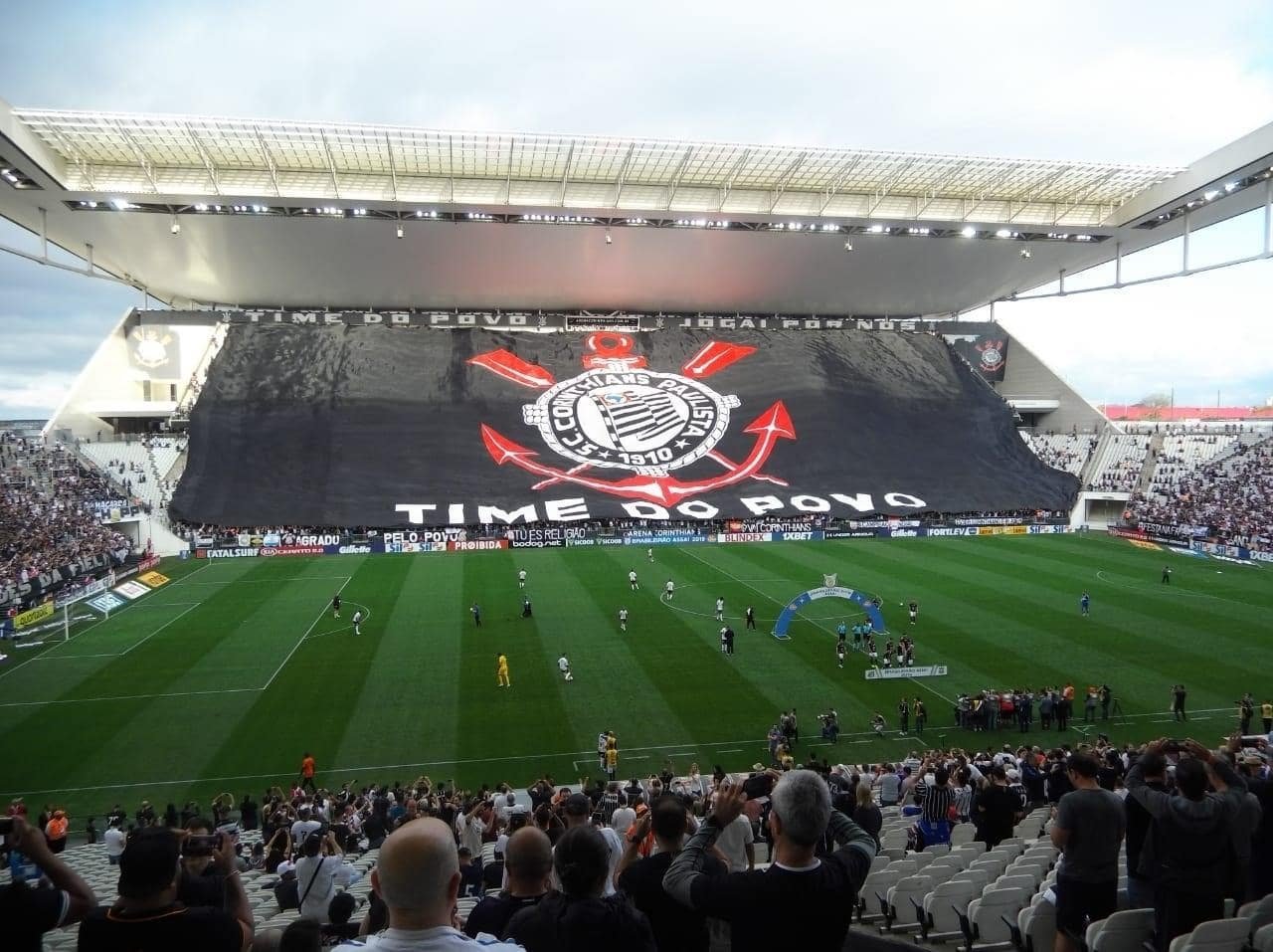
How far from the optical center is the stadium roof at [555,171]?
43000 mm

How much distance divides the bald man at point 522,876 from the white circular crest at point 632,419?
47238 millimetres

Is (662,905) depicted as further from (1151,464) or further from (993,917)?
(1151,464)

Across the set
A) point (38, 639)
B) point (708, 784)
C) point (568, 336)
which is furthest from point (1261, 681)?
point (568, 336)

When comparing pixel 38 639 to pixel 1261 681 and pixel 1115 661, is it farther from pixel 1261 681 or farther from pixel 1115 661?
pixel 1261 681

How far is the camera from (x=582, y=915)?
130 inches

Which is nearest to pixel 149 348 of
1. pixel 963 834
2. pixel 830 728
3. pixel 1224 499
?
pixel 830 728

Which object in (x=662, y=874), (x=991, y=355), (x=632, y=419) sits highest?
(x=991, y=355)

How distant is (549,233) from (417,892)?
54.3 m

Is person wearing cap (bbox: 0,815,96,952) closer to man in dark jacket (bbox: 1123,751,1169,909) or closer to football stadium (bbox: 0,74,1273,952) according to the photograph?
football stadium (bbox: 0,74,1273,952)

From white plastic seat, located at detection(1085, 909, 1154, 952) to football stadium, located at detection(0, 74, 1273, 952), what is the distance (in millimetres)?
33

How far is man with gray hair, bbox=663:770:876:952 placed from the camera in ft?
10.8

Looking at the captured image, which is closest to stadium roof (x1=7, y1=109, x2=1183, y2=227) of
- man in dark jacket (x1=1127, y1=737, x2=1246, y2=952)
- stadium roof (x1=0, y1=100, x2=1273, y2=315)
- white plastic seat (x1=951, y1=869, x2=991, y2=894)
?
stadium roof (x1=0, y1=100, x2=1273, y2=315)

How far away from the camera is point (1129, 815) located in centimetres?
528

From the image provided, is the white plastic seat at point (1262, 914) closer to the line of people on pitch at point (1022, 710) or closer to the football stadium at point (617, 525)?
the football stadium at point (617, 525)
